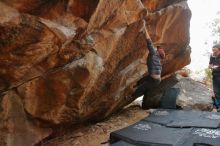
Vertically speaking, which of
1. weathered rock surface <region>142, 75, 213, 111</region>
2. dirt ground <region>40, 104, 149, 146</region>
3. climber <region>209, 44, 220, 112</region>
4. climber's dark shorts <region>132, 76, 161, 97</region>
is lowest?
dirt ground <region>40, 104, 149, 146</region>

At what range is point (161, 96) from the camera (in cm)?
931

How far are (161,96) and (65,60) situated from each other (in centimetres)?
428

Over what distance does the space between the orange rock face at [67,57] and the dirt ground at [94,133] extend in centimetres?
27

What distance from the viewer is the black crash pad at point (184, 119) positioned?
21.1 ft

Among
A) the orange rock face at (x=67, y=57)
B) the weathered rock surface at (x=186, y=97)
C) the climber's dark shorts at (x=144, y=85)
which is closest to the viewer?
the orange rock face at (x=67, y=57)

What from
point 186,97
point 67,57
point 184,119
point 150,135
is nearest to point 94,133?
point 150,135

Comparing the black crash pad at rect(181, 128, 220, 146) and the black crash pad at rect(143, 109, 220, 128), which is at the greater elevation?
the black crash pad at rect(181, 128, 220, 146)

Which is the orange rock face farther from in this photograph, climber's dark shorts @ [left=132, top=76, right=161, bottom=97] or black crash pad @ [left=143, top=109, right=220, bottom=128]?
black crash pad @ [left=143, top=109, right=220, bottom=128]

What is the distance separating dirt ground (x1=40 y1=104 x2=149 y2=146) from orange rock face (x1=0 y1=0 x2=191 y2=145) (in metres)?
0.27

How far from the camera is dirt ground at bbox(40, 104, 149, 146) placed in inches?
265

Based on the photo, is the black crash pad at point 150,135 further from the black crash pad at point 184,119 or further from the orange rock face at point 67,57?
the orange rock face at point 67,57

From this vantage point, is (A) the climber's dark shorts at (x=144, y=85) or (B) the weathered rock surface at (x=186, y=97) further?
(B) the weathered rock surface at (x=186, y=97)

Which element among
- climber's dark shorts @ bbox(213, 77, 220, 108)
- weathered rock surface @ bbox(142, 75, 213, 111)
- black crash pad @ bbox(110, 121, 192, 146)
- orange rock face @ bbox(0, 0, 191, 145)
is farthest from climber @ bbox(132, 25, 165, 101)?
black crash pad @ bbox(110, 121, 192, 146)


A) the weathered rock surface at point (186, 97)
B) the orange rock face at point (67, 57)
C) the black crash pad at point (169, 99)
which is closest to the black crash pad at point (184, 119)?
the black crash pad at point (169, 99)
